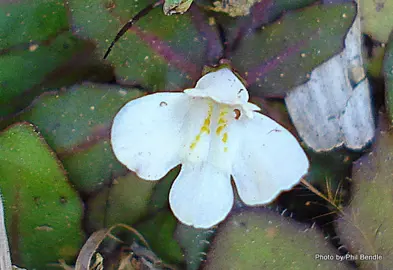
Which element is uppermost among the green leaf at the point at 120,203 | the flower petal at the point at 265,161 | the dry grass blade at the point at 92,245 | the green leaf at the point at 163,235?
the flower petal at the point at 265,161

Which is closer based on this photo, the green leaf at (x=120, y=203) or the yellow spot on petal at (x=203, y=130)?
the yellow spot on petal at (x=203, y=130)

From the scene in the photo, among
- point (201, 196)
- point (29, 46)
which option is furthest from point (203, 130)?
point (29, 46)

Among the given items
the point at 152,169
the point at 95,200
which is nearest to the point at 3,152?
the point at 95,200

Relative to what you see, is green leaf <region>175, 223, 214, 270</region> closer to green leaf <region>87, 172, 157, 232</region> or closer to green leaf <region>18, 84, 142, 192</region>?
green leaf <region>87, 172, 157, 232</region>

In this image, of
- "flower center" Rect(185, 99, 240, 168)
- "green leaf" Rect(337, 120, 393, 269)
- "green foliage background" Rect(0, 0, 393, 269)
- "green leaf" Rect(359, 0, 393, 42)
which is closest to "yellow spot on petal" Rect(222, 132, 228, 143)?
"flower center" Rect(185, 99, 240, 168)

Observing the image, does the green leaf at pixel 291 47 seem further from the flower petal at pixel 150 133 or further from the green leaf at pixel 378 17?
the flower petal at pixel 150 133

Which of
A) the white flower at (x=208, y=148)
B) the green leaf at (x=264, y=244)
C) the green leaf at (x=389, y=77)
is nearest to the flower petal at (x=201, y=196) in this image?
the white flower at (x=208, y=148)

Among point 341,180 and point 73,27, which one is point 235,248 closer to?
point 341,180
